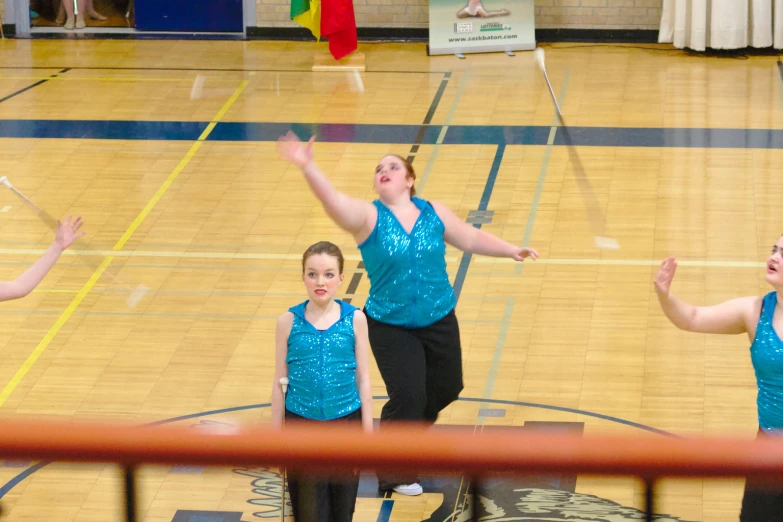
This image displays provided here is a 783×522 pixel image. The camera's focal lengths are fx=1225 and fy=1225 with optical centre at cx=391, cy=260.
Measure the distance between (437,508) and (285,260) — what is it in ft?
11.2

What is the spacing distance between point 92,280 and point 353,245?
1869 mm

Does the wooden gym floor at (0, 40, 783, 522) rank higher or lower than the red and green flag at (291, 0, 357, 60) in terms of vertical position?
lower

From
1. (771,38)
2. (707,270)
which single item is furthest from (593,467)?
(771,38)

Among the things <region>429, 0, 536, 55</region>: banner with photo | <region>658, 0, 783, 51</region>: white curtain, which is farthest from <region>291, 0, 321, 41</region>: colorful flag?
<region>658, 0, 783, 51</region>: white curtain

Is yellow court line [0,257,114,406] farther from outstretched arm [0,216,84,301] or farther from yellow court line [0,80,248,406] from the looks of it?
outstretched arm [0,216,84,301]

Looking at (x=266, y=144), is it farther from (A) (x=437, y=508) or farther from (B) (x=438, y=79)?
(A) (x=437, y=508)

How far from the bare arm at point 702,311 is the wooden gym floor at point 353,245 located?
1.85 feet

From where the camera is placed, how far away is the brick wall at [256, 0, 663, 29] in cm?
1509

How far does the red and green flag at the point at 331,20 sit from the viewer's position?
13602 millimetres

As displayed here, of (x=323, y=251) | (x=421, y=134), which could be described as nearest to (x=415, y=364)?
(x=323, y=251)

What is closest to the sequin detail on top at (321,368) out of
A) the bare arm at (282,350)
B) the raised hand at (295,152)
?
the bare arm at (282,350)

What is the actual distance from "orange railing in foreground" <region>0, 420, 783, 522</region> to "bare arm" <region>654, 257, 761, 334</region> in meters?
2.41

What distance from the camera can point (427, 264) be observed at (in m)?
5.21

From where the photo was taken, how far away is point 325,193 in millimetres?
4887
